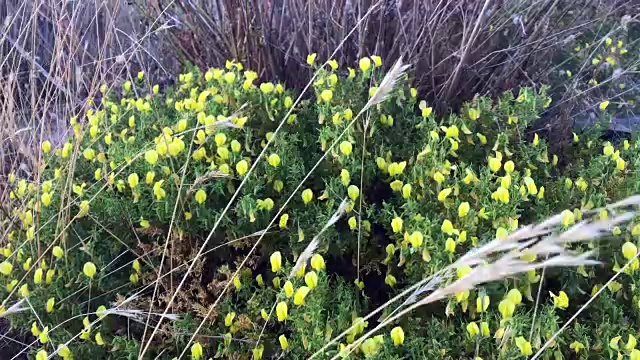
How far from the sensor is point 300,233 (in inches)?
49.5

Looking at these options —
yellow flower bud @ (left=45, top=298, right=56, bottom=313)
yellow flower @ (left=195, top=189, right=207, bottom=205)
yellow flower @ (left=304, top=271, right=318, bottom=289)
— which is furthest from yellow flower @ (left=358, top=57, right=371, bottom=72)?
yellow flower bud @ (left=45, top=298, right=56, bottom=313)

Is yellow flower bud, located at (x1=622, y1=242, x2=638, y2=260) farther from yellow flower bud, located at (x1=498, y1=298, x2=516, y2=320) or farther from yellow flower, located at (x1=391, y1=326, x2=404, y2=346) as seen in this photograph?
yellow flower, located at (x1=391, y1=326, x2=404, y2=346)

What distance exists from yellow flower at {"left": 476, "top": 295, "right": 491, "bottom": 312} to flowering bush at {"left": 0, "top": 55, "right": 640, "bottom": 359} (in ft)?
0.07

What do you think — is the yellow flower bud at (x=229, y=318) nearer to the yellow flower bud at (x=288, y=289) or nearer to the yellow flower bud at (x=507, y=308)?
the yellow flower bud at (x=288, y=289)

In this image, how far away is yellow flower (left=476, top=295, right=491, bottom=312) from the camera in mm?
1035

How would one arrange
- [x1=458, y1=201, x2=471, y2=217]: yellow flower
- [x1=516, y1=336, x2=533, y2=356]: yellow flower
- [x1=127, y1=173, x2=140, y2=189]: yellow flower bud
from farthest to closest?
1. [x1=127, y1=173, x2=140, y2=189]: yellow flower bud
2. [x1=458, y1=201, x2=471, y2=217]: yellow flower
3. [x1=516, y1=336, x2=533, y2=356]: yellow flower

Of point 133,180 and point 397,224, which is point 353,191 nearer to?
point 397,224

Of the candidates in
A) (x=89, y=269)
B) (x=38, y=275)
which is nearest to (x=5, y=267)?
(x=38, y=275)

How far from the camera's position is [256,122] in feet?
5.08

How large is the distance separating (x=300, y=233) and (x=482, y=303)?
39 cm

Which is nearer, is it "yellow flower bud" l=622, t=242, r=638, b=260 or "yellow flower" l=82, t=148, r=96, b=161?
"yellow flower bud" l=622, t=242, r=638, b=260

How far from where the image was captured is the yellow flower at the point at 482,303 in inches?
40.8

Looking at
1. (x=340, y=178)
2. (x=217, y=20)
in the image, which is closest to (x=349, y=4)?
(x=217, y=20)

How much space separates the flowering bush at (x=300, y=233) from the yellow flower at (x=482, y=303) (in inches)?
0.9
